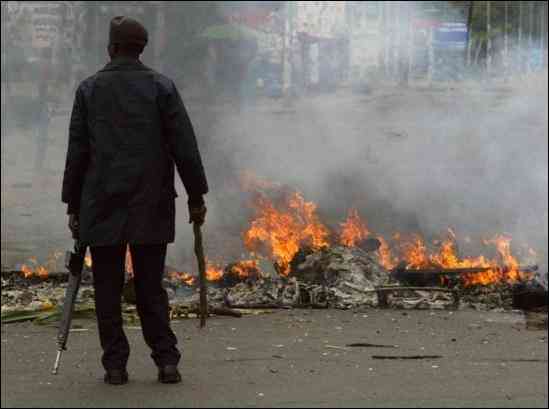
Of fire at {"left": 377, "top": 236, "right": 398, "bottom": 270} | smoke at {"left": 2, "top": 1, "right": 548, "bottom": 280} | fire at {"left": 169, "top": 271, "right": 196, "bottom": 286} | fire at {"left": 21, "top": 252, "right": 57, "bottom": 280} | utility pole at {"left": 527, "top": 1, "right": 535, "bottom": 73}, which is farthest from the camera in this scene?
utility pole at {"left": 527, "top": 1, "right": 535, "bottom": 73}

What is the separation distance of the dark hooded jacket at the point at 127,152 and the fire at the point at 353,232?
587cm

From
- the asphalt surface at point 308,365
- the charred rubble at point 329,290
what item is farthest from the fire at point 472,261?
the asphalt surface at point 308,365

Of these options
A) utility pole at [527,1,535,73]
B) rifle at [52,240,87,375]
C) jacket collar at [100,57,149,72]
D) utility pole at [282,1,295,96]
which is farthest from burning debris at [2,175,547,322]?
utility pole at [527,1,535,73]

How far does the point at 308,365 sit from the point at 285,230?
17.7ft

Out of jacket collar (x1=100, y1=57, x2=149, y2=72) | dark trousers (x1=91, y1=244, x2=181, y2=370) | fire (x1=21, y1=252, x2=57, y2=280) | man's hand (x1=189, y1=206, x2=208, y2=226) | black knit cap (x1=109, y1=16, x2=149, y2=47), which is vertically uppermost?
black knit cap (x1=109, y1=16, x2=149, y2=47)

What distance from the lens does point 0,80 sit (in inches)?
805

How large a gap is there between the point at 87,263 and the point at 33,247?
11.8ft

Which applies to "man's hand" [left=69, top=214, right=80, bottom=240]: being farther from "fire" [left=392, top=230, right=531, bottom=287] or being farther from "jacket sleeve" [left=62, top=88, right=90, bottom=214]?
"fire" [left=392, top=230, right=531, bottom=287]

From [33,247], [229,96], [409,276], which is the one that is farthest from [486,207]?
[229,96]

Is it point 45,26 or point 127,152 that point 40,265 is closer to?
point 127,152

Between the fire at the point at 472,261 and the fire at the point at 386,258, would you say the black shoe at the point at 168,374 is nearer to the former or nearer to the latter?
the fire at the point at 472,261

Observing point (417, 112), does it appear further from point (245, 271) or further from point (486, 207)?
point (245, 271)

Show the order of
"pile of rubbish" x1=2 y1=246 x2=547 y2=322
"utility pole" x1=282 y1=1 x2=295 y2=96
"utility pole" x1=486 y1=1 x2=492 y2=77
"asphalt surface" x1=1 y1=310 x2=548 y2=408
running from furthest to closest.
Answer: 1. "utility pole" x1=486 y1=1 x2=492 y2=77
2. "utility pole" x1=282 y1=1 x2=295 y2=96
3. "pile of rubbish" x1=2 y1=246 x2=547 y2=322
4. "asphalt surface" x1=1 y1=310 x2=548 y2=408

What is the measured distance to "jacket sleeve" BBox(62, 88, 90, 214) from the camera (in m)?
5.21
